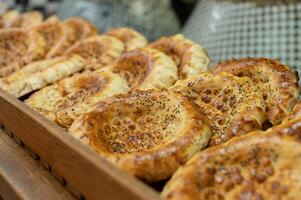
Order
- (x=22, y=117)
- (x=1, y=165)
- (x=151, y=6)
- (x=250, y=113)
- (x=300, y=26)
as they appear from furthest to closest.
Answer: (x=151, y=6)
(x=300, y=26)
(x=1, y=165)
(x=22, y=117)
(x=250, y=113)

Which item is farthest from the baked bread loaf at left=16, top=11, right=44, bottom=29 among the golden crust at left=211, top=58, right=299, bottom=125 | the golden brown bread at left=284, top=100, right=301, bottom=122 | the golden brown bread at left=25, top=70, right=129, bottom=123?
the golden brown bread at left=284, top=100, right=301, bottom=122

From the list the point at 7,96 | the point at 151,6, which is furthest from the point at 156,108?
the point at 151,6

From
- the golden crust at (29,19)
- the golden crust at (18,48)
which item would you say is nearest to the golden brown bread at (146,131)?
the golden crust at (18,48)

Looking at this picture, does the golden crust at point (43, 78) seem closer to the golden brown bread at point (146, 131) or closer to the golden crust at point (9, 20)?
the golden brown bread at point (146, 131)

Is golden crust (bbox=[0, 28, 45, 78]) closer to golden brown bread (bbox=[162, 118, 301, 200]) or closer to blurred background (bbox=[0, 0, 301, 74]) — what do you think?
blurred background (bbox=[0, 0, 301, 74])

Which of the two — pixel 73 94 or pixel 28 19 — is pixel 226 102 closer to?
pixel 73 94

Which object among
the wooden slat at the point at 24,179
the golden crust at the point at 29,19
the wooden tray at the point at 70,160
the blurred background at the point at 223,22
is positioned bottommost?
the blurred background at the point at 223,22

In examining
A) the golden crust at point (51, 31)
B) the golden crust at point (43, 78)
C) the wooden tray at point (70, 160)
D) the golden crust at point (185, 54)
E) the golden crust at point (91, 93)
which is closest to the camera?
the wooden tray at point (70, 160)

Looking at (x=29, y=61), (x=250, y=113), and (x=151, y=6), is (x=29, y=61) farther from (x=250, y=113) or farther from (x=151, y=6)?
(x=250, y=113)
